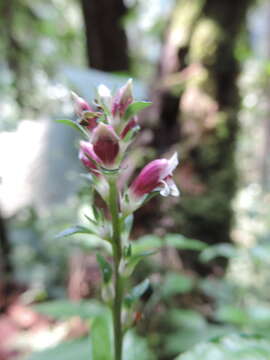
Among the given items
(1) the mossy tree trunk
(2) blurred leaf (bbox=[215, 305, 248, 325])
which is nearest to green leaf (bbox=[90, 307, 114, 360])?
(2) blurred leaf (bbox=[215, 305, 248, 325])

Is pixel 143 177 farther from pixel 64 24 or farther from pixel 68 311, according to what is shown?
pixel 64 24

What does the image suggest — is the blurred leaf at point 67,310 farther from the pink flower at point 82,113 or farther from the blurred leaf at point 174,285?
the pink flower at point 82,113

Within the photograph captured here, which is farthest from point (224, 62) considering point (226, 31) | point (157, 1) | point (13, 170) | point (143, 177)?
point (157, 1)

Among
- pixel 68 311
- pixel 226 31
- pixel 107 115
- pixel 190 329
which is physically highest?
pixel 226 31

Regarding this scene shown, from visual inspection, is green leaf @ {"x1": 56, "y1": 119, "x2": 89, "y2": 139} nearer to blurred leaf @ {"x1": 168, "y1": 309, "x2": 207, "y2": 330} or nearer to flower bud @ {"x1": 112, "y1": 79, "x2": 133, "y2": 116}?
flower bud @ {"x1": 112, "y1": 79, "x2": 133, "y2": 116}

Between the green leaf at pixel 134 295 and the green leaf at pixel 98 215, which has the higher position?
the green leaf at pixel 98 215

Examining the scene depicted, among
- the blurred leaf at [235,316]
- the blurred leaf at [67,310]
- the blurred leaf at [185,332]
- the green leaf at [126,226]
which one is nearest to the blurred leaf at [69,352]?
the blurred leaf at [67,310]

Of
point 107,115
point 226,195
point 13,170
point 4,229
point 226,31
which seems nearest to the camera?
point 107,115
